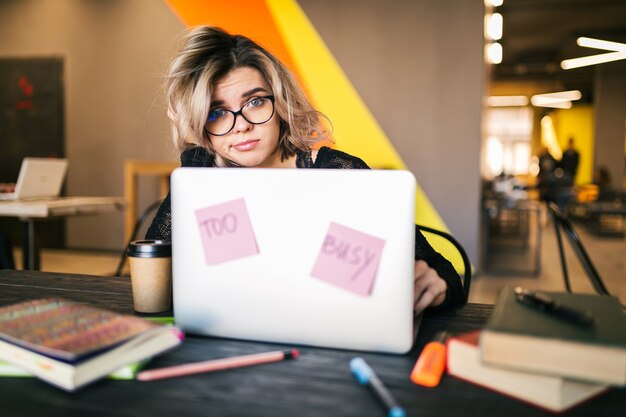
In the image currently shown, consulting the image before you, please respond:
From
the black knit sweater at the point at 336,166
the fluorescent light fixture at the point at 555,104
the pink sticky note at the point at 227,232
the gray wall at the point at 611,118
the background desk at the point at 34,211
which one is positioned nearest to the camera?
the pink sticky note at the point at 227,232

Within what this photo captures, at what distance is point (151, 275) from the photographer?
3.20ft

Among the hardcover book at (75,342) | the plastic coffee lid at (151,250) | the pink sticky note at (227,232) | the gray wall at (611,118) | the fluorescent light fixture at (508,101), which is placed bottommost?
the hardcover book at (75,342)

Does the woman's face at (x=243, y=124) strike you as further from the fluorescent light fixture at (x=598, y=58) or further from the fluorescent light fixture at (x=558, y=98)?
the fluorescent light fixture at (x=558, y=98)

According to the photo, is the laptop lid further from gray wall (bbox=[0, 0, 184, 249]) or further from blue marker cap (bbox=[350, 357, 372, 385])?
blue marker cap (bbox=[350, 357, 372, 385])

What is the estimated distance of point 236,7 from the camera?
5223 millimetres

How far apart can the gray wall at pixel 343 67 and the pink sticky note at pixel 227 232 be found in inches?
133

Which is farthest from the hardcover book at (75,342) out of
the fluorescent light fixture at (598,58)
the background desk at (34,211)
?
the fluorescent light fixture at (598,58)

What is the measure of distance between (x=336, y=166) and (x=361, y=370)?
1055mm

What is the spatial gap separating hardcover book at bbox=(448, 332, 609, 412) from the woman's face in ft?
3.01

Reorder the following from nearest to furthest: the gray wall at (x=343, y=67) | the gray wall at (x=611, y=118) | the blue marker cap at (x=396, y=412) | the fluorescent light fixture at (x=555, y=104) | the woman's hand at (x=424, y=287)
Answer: the blue marker cap at (x=396, y=412), the woman's hand at (x=424, y=287), the gray wall at (x=343, y=67), the gray wall at (x=611, y=118), the fluorescent light fixture at (x=555, y=104)

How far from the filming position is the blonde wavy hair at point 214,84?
1.39 m

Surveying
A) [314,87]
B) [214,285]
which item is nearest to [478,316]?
[214,285]

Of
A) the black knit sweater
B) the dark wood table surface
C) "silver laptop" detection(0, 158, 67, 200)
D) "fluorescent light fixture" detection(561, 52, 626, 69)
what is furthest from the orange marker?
"fluorescent light fixture" detection(561, 52, 626, 69)

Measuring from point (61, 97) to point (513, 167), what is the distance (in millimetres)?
15397
